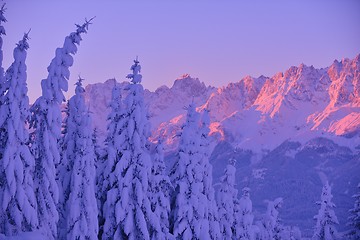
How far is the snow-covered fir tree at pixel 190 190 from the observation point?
39.6 metres

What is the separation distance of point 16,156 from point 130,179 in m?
7.80

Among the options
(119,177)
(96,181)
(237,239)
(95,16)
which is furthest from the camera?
(237,239)

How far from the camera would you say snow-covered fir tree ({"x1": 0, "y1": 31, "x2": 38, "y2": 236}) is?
2878 centimetres

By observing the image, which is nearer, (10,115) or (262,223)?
(10,115)

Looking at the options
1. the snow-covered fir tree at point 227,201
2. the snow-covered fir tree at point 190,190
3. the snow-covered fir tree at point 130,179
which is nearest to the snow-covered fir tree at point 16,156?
the snow-covered fir tree at point 130,179

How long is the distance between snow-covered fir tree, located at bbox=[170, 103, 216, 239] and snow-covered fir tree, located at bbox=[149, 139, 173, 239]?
4.15 feet

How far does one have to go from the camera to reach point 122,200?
112 feet

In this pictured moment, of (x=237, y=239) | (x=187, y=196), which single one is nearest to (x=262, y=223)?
(x=237, y=239)

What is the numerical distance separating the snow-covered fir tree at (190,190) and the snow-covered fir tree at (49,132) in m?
10.4

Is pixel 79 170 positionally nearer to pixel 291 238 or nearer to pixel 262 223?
pixel 262 223

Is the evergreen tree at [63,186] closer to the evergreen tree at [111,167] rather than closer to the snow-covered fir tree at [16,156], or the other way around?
the evergreen tree at [111,167]

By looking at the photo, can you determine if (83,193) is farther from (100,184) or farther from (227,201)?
(227,201)

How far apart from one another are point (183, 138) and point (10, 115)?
14.2 meters

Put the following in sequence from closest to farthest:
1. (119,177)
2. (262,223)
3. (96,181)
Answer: (119,177), (96,181), (262,223)
